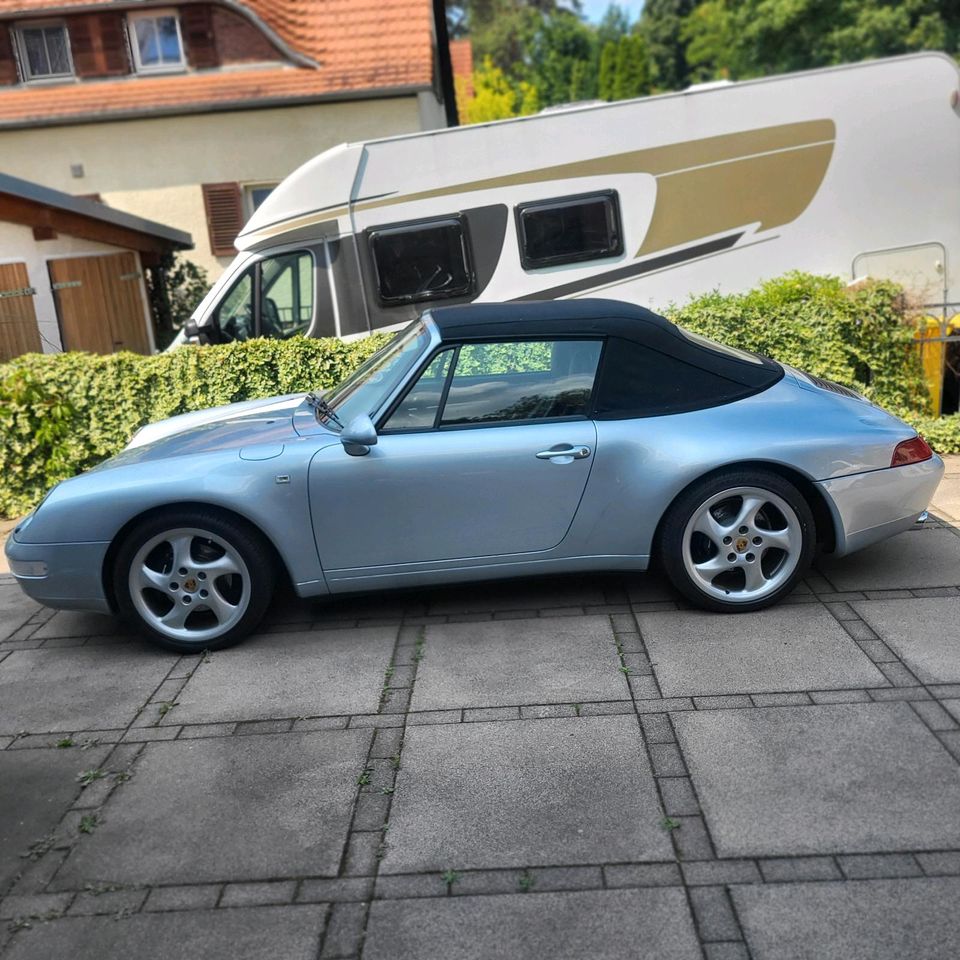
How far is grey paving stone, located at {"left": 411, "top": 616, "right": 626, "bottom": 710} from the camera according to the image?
4199 mm

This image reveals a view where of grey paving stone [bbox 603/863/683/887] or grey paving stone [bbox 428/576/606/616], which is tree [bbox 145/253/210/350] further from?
grey paving stone [bbox 603/863/683/887]

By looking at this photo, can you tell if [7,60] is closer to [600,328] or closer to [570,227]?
[570,227]

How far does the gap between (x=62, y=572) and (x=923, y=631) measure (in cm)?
387

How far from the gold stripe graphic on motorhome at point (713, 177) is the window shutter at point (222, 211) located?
763cm

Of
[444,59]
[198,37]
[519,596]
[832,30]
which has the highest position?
[832,30]

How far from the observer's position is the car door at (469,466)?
4.71 meters

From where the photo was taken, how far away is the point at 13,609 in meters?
5.77

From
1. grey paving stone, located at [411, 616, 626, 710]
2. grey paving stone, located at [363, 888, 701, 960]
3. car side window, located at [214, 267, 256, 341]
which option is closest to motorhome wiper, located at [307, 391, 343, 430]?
grey paving stone, located at [411, 616, 626, 710]

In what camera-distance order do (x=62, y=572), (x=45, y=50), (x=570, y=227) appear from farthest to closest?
(x=45, y=50) < (x=570, y=227) < (x=62, y=572)

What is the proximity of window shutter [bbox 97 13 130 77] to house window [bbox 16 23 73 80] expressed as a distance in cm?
67

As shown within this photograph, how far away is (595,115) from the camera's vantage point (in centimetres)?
1007

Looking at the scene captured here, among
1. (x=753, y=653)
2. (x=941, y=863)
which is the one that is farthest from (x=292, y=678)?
(x=941, y=863)

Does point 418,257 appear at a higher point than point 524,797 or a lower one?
higher

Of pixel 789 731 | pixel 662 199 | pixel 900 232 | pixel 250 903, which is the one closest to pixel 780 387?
pixel 789 731
